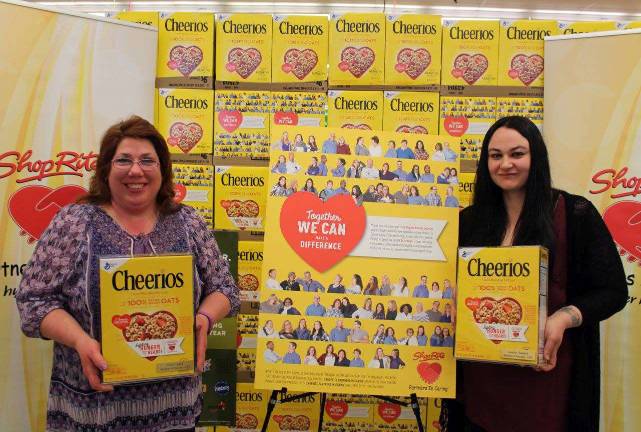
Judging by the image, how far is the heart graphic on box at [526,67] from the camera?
2891 millimetres

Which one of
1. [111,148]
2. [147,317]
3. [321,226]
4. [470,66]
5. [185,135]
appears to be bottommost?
[147,317]

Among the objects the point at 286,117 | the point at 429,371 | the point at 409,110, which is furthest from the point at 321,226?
the point at 409,110

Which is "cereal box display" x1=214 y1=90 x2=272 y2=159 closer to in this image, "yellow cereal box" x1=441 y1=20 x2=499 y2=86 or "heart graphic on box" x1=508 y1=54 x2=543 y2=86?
"yellow cereal box" x1=441 y1=20 x2=499 y2=86

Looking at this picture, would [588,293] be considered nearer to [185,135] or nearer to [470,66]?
[470,66]

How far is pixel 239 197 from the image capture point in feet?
9.61

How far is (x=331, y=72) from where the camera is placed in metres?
2.91

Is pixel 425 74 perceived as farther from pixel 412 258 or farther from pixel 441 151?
pixel 412 258

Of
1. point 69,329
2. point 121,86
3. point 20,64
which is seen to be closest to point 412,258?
point 69,329

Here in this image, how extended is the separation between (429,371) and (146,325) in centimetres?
107

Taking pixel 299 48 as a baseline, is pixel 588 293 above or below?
below

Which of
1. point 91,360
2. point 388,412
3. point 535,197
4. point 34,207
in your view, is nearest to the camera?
point 91,360

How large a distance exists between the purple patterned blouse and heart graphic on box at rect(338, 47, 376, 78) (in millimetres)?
1609

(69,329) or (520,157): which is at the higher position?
(520,157)

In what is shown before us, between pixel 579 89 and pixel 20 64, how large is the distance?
2.89 metres
